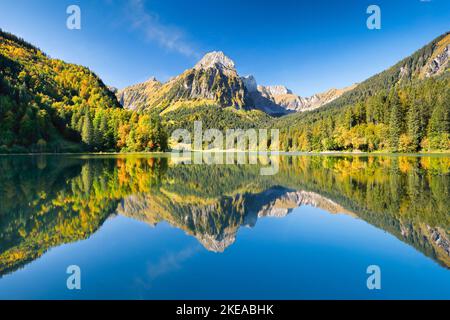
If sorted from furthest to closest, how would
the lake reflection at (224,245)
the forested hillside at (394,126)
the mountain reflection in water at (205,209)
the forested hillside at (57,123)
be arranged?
the forested hillside at (394,126)
the forested hillside at (57,123)
the mountain reflection in water at (205,209)
the lake reflection at (224,245)

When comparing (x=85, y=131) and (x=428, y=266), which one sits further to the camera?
(x=85, y=131)

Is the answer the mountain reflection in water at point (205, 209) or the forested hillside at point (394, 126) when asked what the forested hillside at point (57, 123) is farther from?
the mountain reflection in water at point (205, 209)

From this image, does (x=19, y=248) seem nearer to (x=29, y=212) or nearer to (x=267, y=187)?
(x=29, y=212)

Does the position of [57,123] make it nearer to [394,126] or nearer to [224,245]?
[224,245]

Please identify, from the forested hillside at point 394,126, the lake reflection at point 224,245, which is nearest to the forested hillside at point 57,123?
the forested hillside at point 394,126

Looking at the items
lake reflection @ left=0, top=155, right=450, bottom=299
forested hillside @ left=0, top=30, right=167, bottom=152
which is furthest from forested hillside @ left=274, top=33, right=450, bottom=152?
lake reflection @ left=0, top=155, right=450, bottom=299

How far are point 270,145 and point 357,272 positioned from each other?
183115 mm

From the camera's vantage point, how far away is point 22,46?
188 metres

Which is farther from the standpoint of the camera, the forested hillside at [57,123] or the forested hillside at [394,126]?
the forested hillside at [394,126]

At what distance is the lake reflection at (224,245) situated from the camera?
20.8ft

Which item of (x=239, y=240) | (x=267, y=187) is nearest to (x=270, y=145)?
(x=267, y=187)

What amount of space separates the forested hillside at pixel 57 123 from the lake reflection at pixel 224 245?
89122 millimetres

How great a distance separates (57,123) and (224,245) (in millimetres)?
120005
